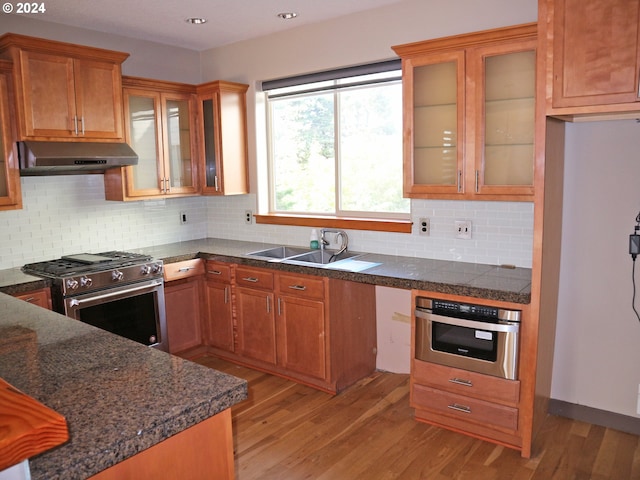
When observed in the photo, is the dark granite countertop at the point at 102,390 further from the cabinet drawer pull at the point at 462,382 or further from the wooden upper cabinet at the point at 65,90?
the wooden upper cabinet at the point at 65,90

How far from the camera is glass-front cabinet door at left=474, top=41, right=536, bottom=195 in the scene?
9.71 ft

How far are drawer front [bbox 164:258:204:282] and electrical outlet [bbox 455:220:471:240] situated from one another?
6.73ft

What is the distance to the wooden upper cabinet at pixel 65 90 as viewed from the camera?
11.1ft

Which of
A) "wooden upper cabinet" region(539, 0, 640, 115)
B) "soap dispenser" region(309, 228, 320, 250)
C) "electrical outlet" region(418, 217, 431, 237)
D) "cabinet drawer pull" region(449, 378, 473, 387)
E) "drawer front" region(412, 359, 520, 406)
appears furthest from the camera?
"soap dispenser" region(309, 228, 320, 250)

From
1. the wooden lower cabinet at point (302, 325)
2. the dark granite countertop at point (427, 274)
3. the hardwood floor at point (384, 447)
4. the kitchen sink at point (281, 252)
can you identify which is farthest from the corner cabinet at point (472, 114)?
the hardwood floor at point (384, 447)

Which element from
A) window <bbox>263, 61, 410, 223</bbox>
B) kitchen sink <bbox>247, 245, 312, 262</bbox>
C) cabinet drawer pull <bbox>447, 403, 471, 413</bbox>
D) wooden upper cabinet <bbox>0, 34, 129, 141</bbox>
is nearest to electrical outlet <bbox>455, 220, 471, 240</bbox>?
window <bbox>263, 61, 410, 223</bbox>

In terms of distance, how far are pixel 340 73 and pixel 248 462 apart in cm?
280

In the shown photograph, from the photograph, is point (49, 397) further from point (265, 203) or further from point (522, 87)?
point (265, 203)

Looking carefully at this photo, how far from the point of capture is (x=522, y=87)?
2.97 m

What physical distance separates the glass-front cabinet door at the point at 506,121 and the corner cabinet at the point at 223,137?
2.17 metres

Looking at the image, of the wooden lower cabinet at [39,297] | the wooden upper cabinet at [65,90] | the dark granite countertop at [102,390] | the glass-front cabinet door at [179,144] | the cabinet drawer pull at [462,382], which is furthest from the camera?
the glass-front cabinet door at [179,144]

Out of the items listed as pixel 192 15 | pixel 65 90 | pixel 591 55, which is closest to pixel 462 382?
pixel 591 55

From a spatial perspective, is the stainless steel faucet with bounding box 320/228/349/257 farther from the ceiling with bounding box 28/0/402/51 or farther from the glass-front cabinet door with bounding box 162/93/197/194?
the ceiling with bounding box 28/0/402/51

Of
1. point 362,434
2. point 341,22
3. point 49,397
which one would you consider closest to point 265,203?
point 341,22
